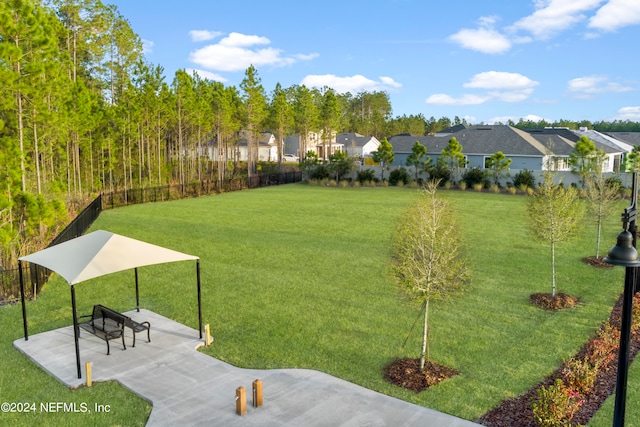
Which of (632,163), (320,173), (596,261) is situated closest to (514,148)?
(632,163)

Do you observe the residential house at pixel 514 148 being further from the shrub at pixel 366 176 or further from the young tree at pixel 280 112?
the young tree at pixel 280 112

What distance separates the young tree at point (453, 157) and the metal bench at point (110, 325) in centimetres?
3965

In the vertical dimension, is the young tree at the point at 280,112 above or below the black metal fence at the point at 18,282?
above

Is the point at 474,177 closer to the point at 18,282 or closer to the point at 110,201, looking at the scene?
the point at 110,201

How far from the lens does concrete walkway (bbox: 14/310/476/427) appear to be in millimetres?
7711

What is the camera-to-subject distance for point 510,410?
8172 mm

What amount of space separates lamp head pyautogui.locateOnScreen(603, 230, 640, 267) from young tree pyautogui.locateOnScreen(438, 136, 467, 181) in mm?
42808

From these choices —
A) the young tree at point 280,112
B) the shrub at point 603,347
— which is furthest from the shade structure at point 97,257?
the young tree at point 280,112

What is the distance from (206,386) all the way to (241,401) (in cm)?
132

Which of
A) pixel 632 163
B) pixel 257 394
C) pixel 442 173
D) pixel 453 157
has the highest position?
pixel 453 157

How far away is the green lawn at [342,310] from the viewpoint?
29.5 ft

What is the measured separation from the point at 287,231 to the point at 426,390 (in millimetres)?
15873

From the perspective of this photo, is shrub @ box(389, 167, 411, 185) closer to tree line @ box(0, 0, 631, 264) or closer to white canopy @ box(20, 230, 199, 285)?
tree line @ box(0, 0, 631, 264)

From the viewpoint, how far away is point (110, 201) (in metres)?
33.5
